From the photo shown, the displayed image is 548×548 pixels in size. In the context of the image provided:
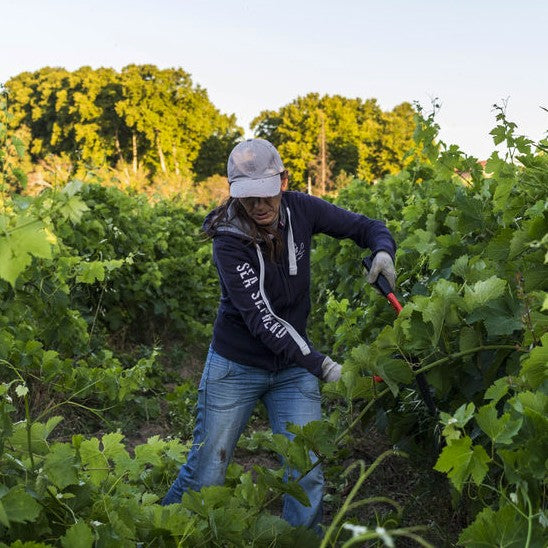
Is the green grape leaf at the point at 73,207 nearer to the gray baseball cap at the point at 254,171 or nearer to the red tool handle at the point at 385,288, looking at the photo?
the gray baseball cap at the point at 254,171

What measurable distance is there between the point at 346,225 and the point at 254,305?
0.75 m

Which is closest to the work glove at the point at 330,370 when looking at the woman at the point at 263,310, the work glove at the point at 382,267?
the woman at the point at 263,310

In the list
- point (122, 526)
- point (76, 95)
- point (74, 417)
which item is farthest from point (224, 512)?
point (76, 95)

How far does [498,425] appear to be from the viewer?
1.86 m

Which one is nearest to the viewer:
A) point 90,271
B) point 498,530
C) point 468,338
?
point 498,530

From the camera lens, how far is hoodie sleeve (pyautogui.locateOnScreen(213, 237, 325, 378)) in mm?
3377

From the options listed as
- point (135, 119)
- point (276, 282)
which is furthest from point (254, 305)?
point (135, 119)

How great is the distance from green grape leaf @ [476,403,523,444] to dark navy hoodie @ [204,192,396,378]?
58.9 inches

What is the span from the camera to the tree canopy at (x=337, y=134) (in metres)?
60.8

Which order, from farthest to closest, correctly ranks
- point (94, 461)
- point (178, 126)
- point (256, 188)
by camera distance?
point (178, 126) < point (256, 188) < point (94, 461)

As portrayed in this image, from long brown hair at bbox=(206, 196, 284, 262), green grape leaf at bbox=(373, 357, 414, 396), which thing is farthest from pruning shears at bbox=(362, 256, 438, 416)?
long brown hair at bbox=(206, 196, 284, 262)

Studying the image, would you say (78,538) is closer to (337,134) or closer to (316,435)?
(316,435)

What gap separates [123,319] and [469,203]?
259 inches

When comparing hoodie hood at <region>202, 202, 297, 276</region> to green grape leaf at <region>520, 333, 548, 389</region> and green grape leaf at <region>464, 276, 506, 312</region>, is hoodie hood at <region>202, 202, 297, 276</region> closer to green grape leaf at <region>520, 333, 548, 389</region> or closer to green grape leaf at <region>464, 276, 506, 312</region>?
green grape leaf at <region>464, 276, 506, 312</region>
